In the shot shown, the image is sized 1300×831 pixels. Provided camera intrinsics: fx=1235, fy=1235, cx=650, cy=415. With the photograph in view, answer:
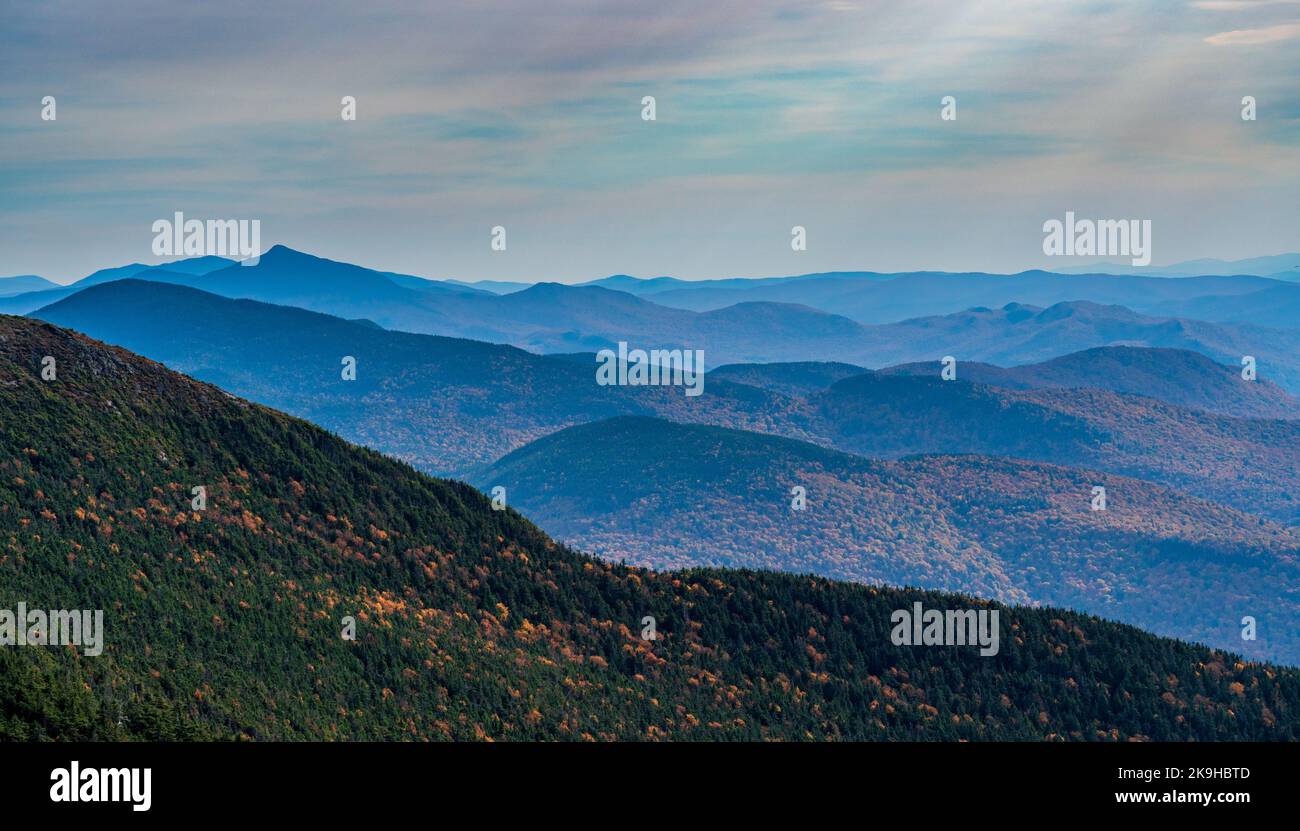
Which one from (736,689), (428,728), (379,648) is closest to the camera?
(428,728)

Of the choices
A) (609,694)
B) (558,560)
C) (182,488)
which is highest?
(182,488)

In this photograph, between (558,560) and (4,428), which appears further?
(558,560)

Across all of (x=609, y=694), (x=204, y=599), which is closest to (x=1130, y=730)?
(x=609, y=694)

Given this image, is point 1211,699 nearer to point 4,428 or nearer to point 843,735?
point 843,735

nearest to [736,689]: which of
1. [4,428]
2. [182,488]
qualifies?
[182,488]

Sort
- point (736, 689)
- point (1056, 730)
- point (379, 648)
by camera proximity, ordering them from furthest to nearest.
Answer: point (1056, 730)
point (736, 689)
point (379, 648)
